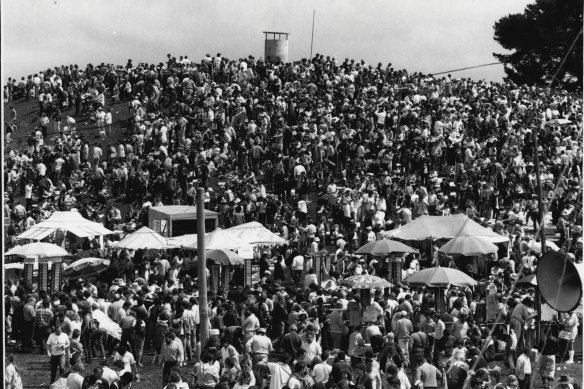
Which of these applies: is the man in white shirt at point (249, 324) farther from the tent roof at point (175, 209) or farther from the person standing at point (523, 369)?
the tent roof at point (175, 209)

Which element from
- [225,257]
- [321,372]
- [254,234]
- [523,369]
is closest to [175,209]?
[254,234]

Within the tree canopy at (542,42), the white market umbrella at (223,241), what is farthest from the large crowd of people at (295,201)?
the tree canopy at (542,42)

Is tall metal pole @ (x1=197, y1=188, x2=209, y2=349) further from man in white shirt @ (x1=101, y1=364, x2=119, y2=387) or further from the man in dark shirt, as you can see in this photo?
man in white shirt @ (x1=101, y1=364, x2=119, y2=387)

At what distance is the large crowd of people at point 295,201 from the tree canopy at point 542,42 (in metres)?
22.5

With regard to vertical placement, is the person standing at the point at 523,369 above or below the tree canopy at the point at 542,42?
below

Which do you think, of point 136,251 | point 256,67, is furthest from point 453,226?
point 256,67

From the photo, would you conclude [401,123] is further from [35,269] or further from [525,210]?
[35,269]

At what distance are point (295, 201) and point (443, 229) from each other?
29.3 feet

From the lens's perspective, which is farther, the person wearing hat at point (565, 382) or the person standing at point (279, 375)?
the person standing at point (279, 375)

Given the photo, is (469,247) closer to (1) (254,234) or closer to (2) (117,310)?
(1) (254,234)

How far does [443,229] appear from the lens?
26.5 meters

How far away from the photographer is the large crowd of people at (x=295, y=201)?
1797 centimetres

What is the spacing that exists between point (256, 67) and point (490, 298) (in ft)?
91.1

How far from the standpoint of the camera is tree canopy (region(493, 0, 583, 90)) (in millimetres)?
68938
